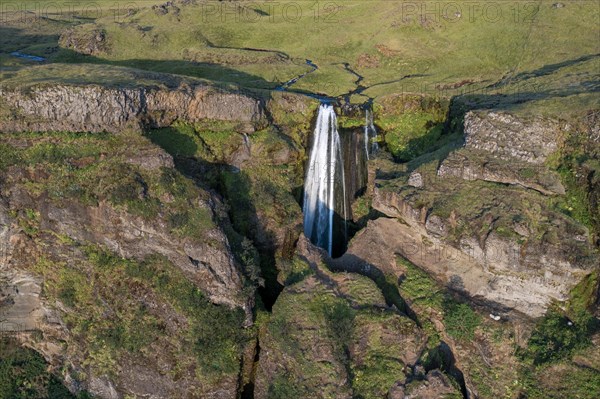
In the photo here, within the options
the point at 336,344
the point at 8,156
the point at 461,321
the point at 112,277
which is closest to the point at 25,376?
the point at 112,277

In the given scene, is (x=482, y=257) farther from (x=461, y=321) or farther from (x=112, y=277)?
(x=112, y=277)

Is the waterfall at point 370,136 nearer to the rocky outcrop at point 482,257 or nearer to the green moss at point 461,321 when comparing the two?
the rocky outcrop at point 482,257

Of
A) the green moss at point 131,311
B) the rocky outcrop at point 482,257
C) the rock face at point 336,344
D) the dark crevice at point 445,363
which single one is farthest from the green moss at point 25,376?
the dark crevice at point 445,363

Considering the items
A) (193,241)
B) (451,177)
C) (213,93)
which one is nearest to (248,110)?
(213,93)

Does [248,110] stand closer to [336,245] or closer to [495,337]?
[336,245]

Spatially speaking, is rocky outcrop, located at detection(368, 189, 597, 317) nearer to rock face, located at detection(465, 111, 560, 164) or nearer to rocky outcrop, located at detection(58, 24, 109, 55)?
rock face, located at detection(465, 111, 560, 164)

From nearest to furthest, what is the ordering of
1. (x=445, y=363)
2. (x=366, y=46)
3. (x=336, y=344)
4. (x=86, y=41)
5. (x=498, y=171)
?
1. (x=336, y=344)
2. (x=445, y=363)
3. (x=498, y=171)
4. (x=86, y=41)
5. (x=366, y=46)
